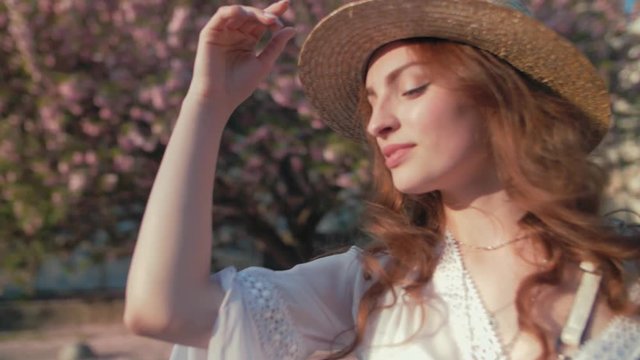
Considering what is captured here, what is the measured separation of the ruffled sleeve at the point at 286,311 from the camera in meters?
1.37

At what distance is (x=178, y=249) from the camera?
1.31 m

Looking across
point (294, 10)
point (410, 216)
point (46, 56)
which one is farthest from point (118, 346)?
point (410, 216)

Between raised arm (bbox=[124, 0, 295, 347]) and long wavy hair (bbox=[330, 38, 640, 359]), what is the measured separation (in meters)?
0.33

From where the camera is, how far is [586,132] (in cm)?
168

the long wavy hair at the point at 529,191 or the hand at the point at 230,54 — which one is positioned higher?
the hand at the point at 230,54

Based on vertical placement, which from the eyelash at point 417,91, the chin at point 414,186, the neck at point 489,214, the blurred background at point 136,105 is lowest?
the blurred background at point 136,105

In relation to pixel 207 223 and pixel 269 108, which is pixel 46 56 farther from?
pixel 207 223

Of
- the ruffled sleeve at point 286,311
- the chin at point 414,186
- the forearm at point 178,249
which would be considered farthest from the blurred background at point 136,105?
the forearm at point 178,249

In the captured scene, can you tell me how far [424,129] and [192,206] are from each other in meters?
0.44

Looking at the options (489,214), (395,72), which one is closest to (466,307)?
(489,214)

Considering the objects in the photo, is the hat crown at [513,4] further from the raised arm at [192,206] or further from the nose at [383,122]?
the raised arm at [192,206]

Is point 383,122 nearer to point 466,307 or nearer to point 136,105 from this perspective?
point 466,307

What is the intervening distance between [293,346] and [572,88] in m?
0.77

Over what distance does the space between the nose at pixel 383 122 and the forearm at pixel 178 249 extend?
0.31 metres
